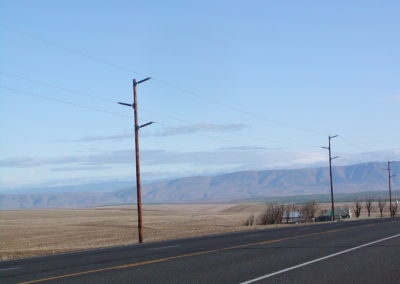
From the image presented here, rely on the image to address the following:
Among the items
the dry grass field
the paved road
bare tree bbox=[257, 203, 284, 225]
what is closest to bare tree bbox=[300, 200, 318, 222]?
bare tree bbox=[257, 203, 284, 225]

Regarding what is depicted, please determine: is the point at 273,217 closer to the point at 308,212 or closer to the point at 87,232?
the point at 308,212

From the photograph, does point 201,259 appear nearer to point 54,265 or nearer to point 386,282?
point 54,265

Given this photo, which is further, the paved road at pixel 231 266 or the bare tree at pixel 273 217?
the bare tree at pixel 273 217

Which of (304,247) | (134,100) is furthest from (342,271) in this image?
(134,100)

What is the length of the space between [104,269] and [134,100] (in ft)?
69.0

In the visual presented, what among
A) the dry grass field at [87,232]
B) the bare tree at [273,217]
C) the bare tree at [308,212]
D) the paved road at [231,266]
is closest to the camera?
the paved road at [231,266]

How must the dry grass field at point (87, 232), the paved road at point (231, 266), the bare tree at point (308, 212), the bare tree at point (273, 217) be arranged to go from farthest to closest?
the bare tree at point (308, 212)
the bare tree at point (273, 217)
the dry grass field at point (87, 232)
the paved road at point (231, 266)

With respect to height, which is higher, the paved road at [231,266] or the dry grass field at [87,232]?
the paved road at [231,266]

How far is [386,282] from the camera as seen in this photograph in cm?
1297

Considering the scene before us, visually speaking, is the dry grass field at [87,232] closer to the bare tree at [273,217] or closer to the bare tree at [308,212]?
the bare tree at [273,217]

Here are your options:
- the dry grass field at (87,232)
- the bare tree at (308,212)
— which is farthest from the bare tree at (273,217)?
the bare tree at (308,212)

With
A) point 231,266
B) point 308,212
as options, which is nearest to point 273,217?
point 308,212

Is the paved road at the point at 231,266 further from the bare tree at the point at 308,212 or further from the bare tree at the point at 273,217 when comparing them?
the bare tree at the point at 308,212

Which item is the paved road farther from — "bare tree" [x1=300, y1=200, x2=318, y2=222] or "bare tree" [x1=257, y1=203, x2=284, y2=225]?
"bare tree" [x1=300, y1=200, x2=318, y2=222]
